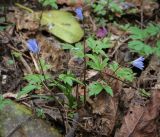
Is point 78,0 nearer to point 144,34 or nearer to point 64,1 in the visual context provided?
point 64,1

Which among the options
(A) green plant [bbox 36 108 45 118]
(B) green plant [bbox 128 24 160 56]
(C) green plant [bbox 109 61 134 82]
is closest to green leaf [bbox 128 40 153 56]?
(B) green plant [bbox 128 24 160 56]

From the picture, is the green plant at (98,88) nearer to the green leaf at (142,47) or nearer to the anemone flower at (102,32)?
the green leaf at (142,47)

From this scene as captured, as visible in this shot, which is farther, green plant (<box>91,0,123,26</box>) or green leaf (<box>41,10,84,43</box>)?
green plant (<box>91,0,123,26</box>)

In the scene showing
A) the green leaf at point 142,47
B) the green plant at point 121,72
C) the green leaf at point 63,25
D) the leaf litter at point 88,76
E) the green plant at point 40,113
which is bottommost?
the green plant at point 40,113

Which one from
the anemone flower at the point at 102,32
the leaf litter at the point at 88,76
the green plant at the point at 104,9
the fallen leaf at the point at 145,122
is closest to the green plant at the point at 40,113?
the leaf litter at the point at 88,76

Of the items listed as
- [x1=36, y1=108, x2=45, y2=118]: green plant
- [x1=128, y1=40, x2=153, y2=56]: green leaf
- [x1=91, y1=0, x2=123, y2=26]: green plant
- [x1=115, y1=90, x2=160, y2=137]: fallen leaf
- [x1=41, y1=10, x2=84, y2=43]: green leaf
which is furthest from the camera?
[x1=91, y1=0, x2=123, y2=26]: green plant

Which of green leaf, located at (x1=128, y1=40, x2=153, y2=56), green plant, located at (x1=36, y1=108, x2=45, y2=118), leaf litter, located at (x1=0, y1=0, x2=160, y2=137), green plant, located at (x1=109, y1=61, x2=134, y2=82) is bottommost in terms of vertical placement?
green plant, located at (x1=36, y1=108, x2=45, y2=118)

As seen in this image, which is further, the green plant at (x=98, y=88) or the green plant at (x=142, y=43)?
the green plant at (x=142, y=43)

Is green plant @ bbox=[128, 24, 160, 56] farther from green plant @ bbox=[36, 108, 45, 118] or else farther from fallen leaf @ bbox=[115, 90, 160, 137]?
green plant @ bbox=[36, 108, 45, 118]

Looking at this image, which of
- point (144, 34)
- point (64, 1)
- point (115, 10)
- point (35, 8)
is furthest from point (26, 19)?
point (144, 34)
